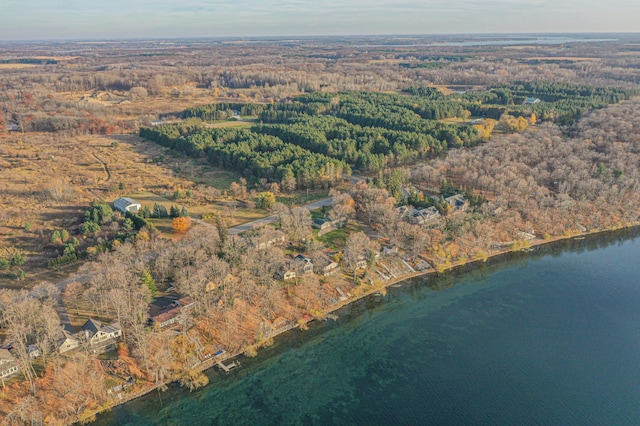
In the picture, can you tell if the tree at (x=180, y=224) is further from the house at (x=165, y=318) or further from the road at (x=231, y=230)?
the house at (x=165, y=318)

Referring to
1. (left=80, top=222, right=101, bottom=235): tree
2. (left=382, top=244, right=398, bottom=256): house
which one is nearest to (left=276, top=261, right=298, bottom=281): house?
(left=382, top=244, right=398, bottom=256): house

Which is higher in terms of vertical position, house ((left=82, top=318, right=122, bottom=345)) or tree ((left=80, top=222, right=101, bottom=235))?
tree ((left=80, top=222, right=101, bottom=235))

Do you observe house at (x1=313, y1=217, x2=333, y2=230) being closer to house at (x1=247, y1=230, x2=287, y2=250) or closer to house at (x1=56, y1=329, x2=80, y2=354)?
house at (x1=247, y1=230, x2=287, y2=250)

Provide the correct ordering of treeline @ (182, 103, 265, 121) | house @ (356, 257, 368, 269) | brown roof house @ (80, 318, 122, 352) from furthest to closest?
treeline @ (182, 103, 265, 121), house @ (356, 257, 368, 269), brown roof house @ (80, 318, 122, 352)

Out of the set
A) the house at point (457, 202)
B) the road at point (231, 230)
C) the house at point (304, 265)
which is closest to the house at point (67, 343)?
the road at point (231, 230)

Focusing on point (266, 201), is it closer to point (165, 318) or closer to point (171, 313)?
point (171, 313)

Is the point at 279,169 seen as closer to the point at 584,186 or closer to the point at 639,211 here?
the point at 584,186
